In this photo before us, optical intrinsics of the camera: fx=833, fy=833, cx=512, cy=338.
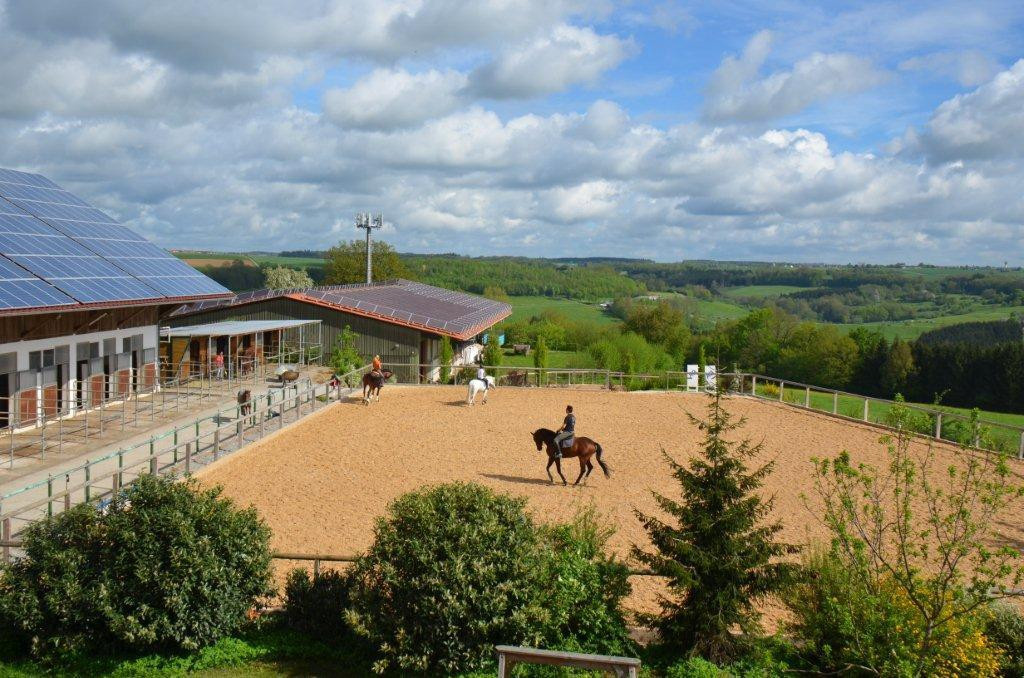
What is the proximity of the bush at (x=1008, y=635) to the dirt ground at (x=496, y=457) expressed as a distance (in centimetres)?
290

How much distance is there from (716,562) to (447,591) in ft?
9.51

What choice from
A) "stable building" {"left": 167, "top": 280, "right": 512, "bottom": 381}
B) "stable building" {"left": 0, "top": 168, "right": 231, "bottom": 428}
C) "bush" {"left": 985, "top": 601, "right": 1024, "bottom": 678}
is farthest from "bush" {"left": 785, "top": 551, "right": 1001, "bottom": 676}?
"stable building" {"left": 167, "top": 280, "right": 512, "bottom": 381}

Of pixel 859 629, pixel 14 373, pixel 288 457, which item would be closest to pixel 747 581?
pixel 859 629

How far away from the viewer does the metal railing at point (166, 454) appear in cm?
1242

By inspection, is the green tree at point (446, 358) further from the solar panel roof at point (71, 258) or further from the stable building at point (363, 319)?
the solar panel roof at point (71, 258)

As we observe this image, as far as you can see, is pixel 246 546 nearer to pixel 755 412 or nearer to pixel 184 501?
pixel 184 501

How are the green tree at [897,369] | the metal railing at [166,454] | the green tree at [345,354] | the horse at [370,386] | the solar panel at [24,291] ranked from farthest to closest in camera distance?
the green tree at [897,369], the green tree at [345,354], the horse at [370,386], the solar panel at [24,291], the metal railing at [166,454]

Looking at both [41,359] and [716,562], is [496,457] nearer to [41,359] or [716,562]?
[41,359]

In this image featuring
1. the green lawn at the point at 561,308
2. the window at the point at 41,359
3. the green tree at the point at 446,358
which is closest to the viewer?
the window at the point at 41,359

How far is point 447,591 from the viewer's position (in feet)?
27.3

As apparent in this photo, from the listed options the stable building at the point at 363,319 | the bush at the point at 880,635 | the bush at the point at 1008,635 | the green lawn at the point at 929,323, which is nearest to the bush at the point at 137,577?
the bush at the point at 880,635

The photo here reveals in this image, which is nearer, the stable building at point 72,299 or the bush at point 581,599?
the bush at point 581,599

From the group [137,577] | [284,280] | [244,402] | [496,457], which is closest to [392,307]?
[244,402]

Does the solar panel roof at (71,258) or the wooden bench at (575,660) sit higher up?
the solar panel roof at (71,258)
